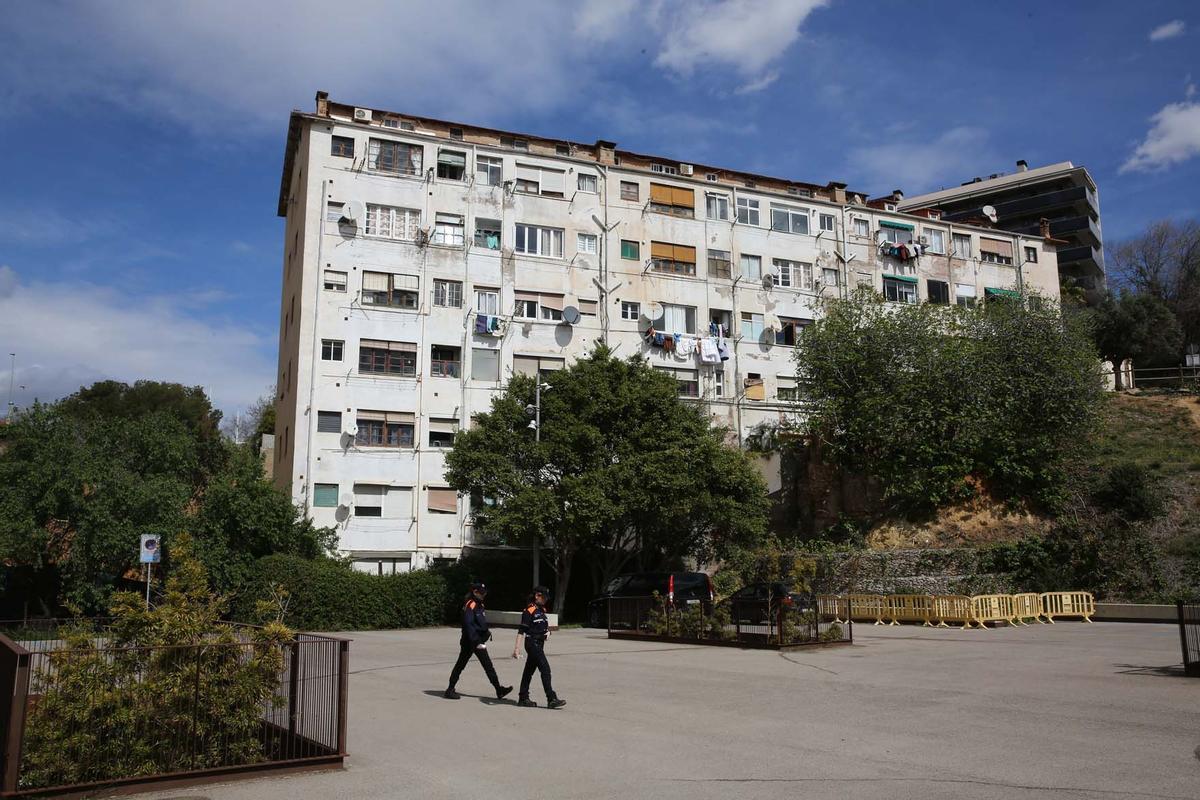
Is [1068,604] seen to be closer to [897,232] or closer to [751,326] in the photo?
[751,326]

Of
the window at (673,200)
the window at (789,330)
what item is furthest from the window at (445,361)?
the window at (789,330)

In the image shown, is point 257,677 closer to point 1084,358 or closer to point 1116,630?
point 1116,630

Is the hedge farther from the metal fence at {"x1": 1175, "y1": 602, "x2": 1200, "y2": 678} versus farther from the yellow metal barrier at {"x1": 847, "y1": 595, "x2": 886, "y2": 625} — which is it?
the metal fence at {"x1": 1175, "y1": 602, "x2": 1200, "y2": 678}

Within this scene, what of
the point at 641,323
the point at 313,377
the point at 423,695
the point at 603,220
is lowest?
the point at 423,695

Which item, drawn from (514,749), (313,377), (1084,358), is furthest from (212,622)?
(1084,358)

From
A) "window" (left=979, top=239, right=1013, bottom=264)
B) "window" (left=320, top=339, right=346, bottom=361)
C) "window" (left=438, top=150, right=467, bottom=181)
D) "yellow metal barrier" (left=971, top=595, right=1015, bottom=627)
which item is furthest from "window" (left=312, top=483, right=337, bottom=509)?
"window" (left=979, top=239, right=1013, bottom=264)

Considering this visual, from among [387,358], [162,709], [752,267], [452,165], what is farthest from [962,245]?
[162,709]

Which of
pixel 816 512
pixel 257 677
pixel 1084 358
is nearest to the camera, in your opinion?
pixel 257 677

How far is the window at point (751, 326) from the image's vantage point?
4909 cm

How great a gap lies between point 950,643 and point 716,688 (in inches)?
366

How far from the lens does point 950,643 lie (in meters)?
20.9

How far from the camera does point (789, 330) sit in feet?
165

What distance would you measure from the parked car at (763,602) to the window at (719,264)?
2260cm

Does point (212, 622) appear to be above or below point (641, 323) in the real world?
below
